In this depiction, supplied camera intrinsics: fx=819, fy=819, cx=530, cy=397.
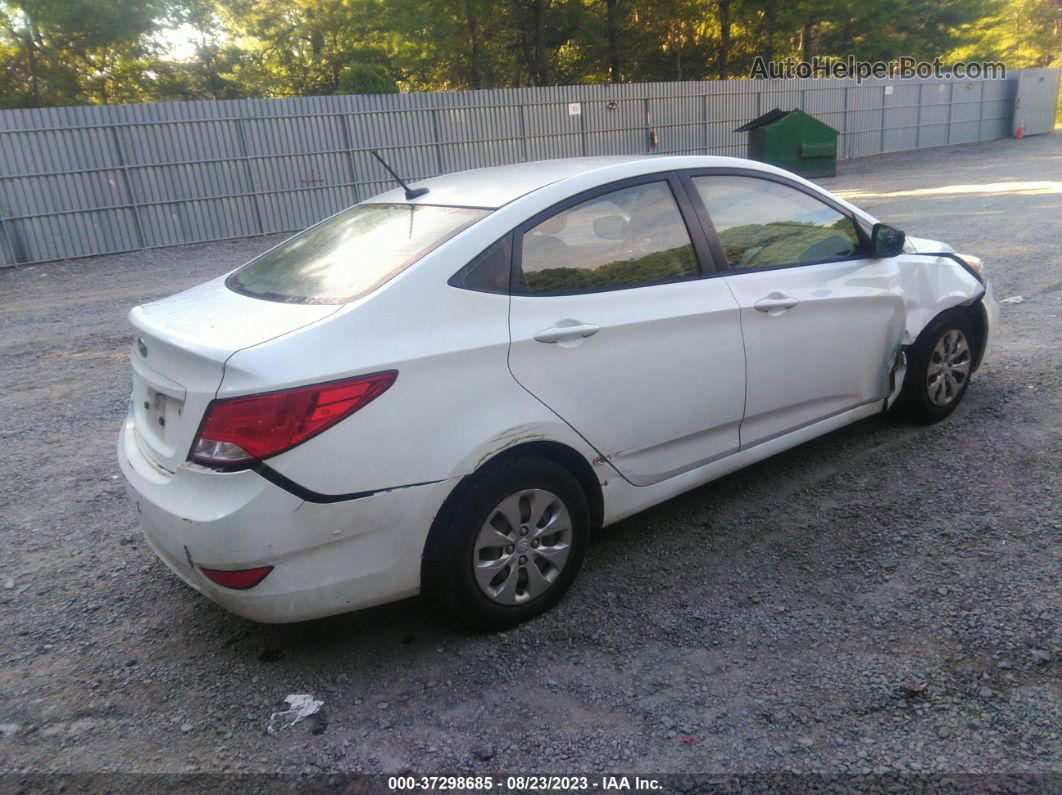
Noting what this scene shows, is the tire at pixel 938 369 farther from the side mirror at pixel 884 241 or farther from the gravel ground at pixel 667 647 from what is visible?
the side mirror at pixel 884 241

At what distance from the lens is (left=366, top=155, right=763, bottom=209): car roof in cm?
331

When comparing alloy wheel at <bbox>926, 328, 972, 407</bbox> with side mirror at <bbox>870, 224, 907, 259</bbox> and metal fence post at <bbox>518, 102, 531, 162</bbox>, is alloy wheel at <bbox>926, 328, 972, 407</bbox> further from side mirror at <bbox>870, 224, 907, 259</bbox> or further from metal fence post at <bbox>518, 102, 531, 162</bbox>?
metal fence post at <bbox>518, 102, 531, 162</bbox>

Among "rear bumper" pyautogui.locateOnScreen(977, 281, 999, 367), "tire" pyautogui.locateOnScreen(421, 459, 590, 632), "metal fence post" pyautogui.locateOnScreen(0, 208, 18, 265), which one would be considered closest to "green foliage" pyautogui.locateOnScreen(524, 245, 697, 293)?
"tire" pyautogui.locateOnScreen(421, 459, 590, 632)

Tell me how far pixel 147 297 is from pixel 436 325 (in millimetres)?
9207

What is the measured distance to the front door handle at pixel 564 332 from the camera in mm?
2963

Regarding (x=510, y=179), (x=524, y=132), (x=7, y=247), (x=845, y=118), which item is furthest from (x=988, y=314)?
(x=845, y=118)

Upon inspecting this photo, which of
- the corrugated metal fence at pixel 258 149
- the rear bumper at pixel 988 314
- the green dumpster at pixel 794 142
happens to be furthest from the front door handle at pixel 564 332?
the green dumpster at pixel 794 142

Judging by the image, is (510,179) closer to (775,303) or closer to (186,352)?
(775,303)

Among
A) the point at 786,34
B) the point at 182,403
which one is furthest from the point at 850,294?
the point at 786,34

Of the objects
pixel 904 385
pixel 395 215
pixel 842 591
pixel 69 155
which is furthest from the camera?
pixel 69 155

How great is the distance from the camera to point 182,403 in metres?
2.67

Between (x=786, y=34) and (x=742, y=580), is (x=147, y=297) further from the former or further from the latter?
(x=786, y=34)

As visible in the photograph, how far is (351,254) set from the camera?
3268 mm

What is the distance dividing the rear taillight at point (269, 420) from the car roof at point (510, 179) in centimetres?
108
